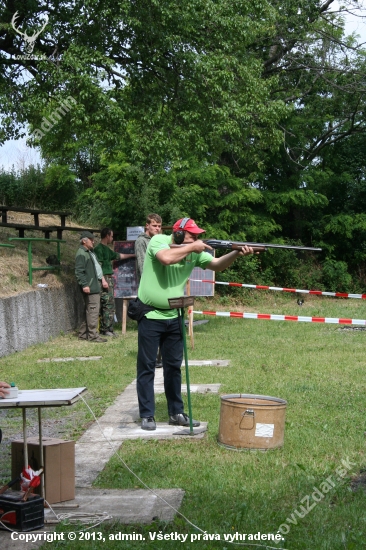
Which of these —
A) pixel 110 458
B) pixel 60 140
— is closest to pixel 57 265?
pixel 60 140

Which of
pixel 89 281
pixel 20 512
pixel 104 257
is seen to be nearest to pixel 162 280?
pixel 20 512

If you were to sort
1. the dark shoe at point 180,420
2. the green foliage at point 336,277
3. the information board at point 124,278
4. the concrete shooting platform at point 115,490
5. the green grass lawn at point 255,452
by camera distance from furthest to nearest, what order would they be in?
1. the green foliage at point 336,277
2. the information board at point 124,278
3. the dark shoe at point 180,420
4. the concrete shooting platform at point 115,490
5. the green grass lawn at point 255,452

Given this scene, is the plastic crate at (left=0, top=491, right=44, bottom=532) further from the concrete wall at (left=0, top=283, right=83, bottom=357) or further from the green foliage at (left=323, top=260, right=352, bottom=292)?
the green foliage at (left=323, top=260, right=352, bottom=292)

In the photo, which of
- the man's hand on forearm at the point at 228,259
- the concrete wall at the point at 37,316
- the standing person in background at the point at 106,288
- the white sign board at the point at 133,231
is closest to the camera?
the man's hand on forearm at the point at 228,259

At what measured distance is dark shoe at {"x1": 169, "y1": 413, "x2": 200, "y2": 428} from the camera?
7.36m

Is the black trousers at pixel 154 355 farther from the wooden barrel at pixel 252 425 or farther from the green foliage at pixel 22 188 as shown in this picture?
the green foliage at pixel 22 188

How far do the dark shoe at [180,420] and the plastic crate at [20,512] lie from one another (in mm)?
2721

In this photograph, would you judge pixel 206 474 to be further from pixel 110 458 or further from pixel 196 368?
pixel 196 368

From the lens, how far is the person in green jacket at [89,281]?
48.3 feet

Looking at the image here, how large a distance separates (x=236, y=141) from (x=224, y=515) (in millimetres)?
15730

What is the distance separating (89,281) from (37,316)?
1.23 metres

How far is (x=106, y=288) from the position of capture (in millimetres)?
15352

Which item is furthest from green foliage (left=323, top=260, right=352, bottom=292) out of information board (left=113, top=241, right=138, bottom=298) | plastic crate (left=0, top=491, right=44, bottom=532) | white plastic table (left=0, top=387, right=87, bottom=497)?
plastic crate (left=0, top=491, right=44, bottom=532)

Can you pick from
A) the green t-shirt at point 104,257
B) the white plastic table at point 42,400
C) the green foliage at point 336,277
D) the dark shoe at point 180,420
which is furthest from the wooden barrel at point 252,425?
the green foliage at point 336,277
